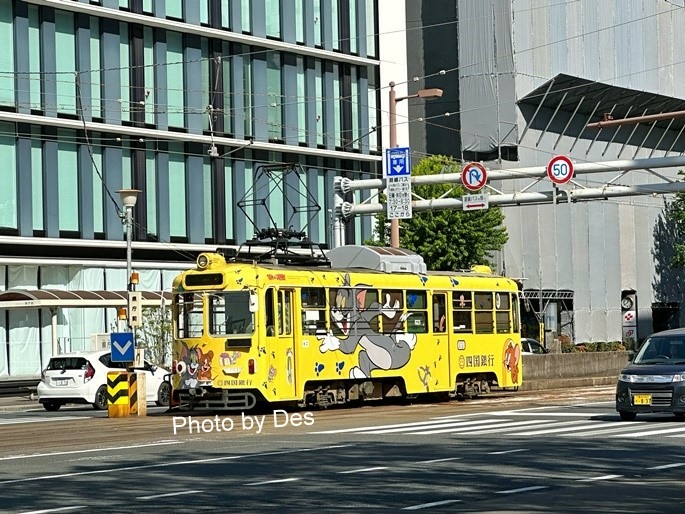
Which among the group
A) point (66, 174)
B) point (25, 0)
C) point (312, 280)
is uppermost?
point (25, 0)

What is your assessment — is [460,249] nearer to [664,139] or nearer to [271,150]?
[271,150]

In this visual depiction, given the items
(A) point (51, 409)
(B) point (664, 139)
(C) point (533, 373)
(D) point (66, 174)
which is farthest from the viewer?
(B) point (664, 139)

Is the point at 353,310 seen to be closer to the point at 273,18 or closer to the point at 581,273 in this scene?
the point at 273,18

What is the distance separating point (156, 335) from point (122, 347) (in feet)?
59.3

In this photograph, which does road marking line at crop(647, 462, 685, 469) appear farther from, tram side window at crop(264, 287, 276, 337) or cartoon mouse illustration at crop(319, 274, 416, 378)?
cartoon mouse illustration at crop(319, 274, 416, 378)

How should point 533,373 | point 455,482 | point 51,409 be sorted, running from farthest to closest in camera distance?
point 533,373, point 51,409, point 455,482

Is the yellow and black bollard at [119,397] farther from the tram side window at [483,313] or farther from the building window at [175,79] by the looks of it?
the building window at [175,79]

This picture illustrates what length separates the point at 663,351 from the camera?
1009 inches

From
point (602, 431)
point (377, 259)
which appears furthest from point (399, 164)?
point (602, 431)

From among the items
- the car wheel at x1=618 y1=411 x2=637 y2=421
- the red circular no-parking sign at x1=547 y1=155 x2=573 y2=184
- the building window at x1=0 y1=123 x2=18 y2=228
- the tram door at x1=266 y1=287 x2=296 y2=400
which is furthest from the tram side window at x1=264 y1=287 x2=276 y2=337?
the building window at x1=0 y1=123 x2=18 y2=228

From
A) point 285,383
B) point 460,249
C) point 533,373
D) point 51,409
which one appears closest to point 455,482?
point 285,383

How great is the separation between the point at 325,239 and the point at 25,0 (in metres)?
17.9

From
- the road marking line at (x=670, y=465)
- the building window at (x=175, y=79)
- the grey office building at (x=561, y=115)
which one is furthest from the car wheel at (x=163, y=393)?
the grey office building at (x=561, y=115)

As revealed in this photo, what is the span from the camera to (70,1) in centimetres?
5159
